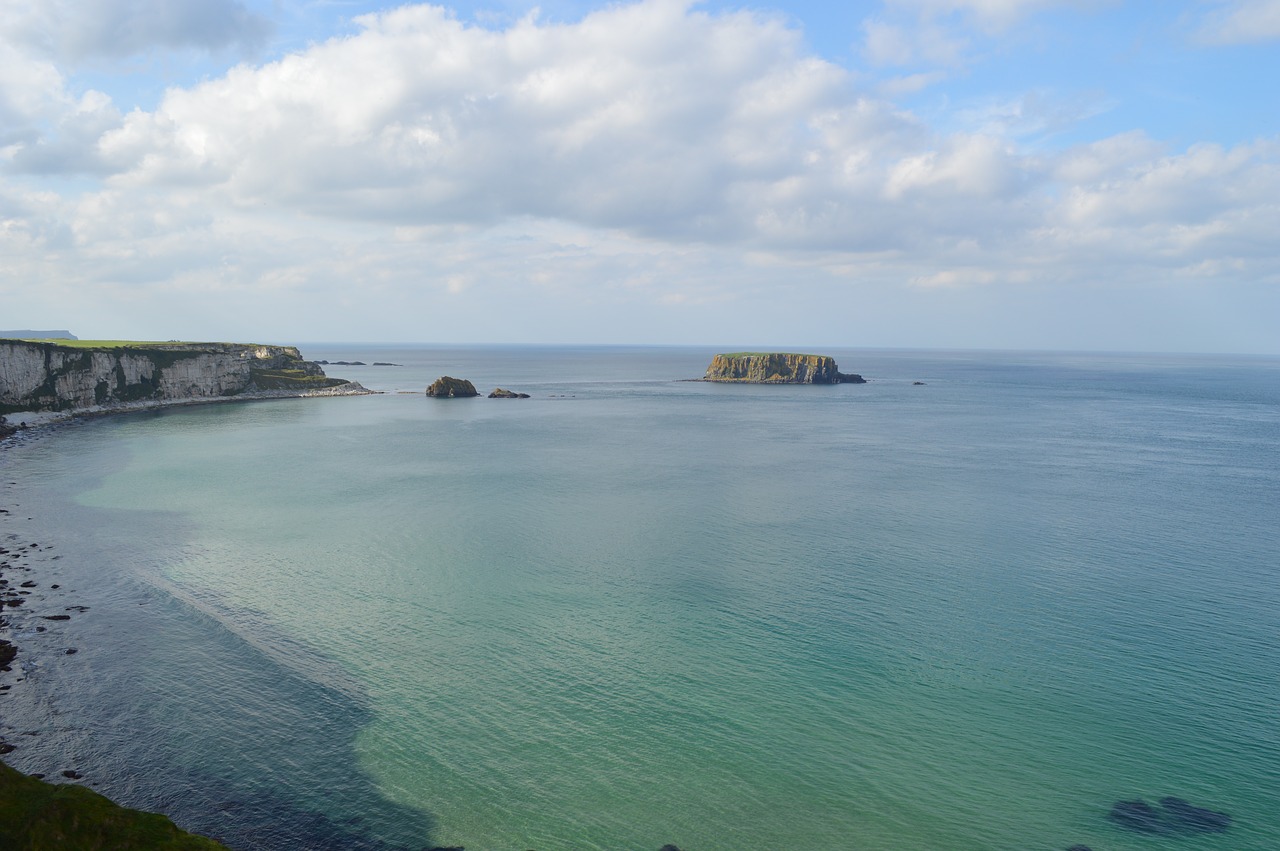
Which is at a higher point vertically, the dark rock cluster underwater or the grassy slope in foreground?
the grassy slope in foreground

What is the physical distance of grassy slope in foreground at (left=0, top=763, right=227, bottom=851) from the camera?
17.4m

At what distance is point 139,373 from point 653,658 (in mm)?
133160

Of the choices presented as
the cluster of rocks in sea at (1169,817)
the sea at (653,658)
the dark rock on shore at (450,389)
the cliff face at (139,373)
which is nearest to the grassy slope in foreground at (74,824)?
the sea at (653,658)

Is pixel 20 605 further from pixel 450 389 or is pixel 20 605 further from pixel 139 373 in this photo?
pixel 450 389

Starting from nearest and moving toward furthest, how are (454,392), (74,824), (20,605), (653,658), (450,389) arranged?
1. (74,824)
2. (653,658)
3. (20,605)
4. (450,389)
5. (454,392)

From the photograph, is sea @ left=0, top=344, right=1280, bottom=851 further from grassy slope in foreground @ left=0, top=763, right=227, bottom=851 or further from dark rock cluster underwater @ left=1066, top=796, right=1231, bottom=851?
grassy slope in foreground @ left=0, top=763, right=227, bottom=851

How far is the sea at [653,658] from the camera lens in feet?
75.9

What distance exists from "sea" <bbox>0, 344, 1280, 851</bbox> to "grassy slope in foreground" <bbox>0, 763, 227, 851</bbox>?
2923 millimetres

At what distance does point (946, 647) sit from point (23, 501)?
222 ft

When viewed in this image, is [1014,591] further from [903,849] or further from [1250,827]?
[903,849]

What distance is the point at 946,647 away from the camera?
34.4m

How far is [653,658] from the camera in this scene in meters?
33.2

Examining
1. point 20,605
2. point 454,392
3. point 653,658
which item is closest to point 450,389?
point 454,392

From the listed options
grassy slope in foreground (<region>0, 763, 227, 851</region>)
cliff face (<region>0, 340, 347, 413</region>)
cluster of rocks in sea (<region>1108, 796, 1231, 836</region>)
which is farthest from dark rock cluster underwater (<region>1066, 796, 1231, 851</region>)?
cliff face (<region>0, 340, 347, 413</region>)
